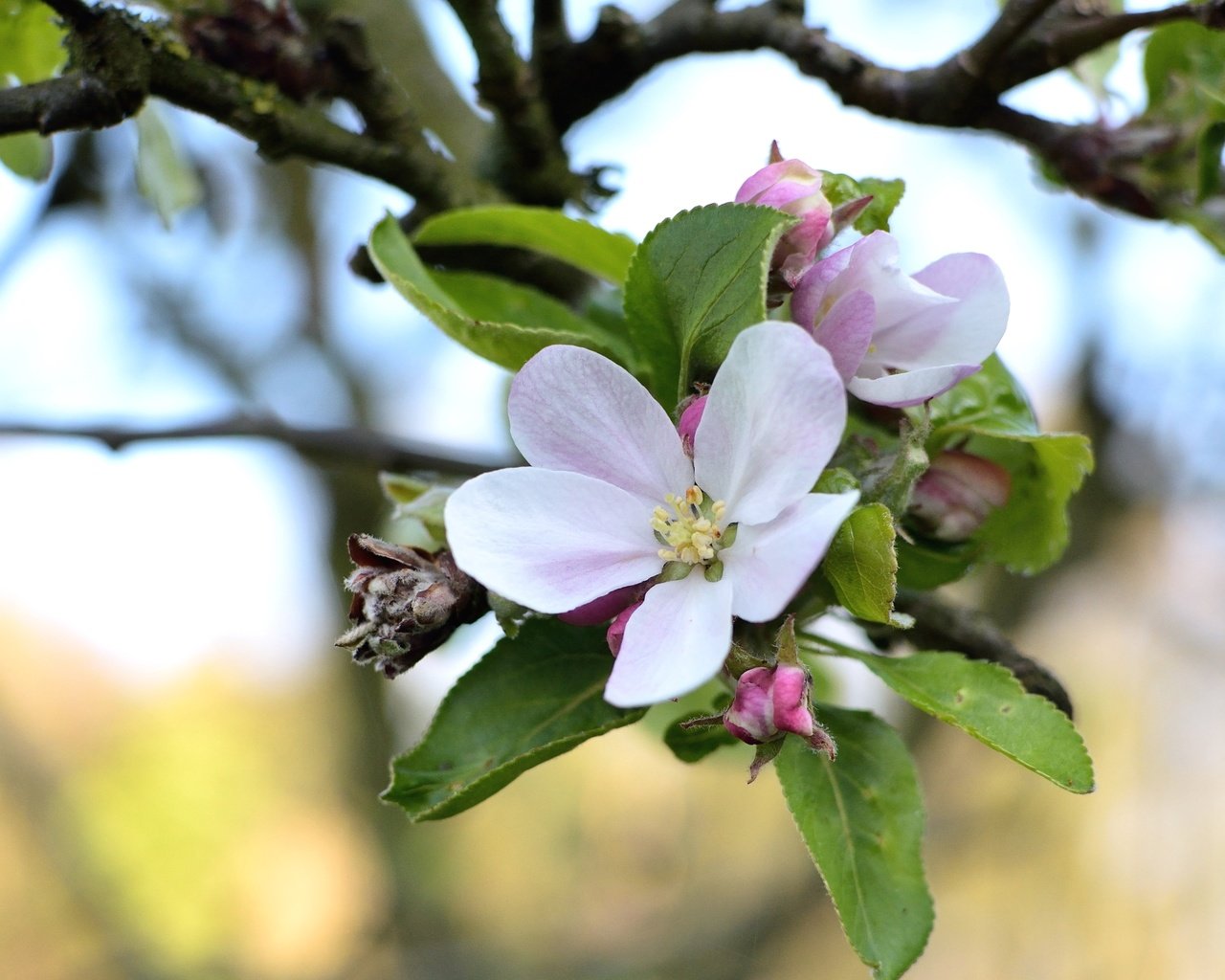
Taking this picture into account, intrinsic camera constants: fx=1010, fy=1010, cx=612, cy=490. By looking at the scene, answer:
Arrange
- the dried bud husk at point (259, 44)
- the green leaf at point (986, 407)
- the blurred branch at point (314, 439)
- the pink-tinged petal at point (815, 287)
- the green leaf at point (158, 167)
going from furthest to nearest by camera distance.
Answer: the blurred branch at point (314, 439), the green leaf at point (158, 167), the dried bud husk at point (259, 44), the green leaf at point (986, 407), the pink-tinged petal at point (815, 287)

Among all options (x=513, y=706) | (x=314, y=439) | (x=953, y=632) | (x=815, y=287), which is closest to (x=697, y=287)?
(x=815, y=287)

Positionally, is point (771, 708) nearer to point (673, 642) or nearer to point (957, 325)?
point (673, 642)

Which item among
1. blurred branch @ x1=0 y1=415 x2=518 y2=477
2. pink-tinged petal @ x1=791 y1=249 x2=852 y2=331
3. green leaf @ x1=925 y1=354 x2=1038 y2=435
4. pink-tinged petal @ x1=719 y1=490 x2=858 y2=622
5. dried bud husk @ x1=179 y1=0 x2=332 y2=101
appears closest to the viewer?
pink-tinged petal @ x1=719 y1=490 x2=858 y2=622

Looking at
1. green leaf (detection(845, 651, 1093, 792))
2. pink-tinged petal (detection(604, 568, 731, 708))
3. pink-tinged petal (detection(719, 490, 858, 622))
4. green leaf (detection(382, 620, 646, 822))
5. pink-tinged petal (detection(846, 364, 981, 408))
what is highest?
pink-tinged petal (detection(846, 364, 981, 408))

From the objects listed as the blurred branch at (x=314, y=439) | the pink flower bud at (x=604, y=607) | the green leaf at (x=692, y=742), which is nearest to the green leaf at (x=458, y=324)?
the pink flower bud at (x=604, y=607)

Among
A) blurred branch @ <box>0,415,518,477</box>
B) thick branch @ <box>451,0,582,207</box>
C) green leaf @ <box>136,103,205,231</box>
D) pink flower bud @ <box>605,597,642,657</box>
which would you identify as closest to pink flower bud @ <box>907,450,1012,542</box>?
pink flower bud @ <box>605,597,642,657</box>

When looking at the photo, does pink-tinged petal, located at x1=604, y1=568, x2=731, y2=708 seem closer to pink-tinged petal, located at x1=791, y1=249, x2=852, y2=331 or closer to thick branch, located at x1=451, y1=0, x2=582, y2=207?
pink-tinged petal, located at x1=791, y1=249, x2=852, y2=331

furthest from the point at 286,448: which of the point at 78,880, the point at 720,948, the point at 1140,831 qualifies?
the point at 1140,831

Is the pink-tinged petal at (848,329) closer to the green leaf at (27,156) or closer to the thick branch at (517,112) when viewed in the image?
the thick branch at (517,112)
